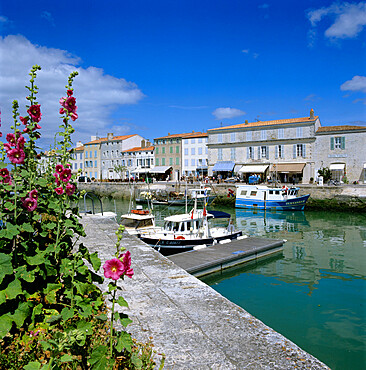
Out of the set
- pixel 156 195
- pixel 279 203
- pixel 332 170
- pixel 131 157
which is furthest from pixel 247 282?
pixel 131 157

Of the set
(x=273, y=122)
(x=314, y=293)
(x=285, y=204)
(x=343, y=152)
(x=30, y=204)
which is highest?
(x=273, y=122)

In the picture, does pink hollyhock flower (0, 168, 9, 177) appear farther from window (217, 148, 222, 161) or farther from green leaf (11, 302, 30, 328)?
window (217, 148, 222, 161)

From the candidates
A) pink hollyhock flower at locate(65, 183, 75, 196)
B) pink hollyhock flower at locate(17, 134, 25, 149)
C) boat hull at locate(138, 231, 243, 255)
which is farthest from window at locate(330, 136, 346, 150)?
pink hollyhock flower at locate(17, 134, 25, 149)

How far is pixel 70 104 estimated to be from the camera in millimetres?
2873

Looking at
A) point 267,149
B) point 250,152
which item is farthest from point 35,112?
point 250,152

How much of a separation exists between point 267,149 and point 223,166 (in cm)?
665

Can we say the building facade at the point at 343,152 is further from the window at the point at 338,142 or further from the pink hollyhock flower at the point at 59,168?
the pink hollyhock flower at the point at 59,168

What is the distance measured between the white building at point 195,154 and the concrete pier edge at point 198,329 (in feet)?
149

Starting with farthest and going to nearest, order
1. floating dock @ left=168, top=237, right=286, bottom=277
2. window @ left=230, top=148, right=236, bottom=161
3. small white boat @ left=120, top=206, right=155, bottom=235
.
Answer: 1. window @ left=230, top=148, right=236, bottom=161
2. small white boat @ left=120, top=206, right=155, bottom=235
3. floating dock @ left=168, top=237, right=286, bottom=277

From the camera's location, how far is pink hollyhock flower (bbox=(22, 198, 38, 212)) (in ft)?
8.92

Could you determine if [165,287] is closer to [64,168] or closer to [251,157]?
[64,168]

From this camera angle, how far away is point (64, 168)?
2.82m

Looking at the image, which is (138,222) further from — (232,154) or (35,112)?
(232,154)

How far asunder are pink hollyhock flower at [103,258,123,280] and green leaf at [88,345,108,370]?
514 millimetres
